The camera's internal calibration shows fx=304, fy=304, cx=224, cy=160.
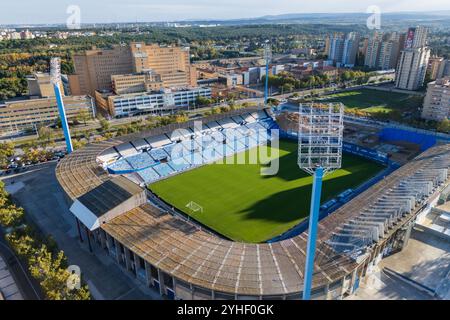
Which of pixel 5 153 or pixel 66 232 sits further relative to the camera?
pixel 5 153

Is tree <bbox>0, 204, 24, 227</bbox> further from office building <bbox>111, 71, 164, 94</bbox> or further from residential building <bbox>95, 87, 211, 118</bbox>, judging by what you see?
office building <bbox>111, 71, 164, 94</bbox>

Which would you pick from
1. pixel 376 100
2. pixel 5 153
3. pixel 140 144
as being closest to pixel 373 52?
pixel 376 100

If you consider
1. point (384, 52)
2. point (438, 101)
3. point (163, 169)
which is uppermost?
point (384, 52)

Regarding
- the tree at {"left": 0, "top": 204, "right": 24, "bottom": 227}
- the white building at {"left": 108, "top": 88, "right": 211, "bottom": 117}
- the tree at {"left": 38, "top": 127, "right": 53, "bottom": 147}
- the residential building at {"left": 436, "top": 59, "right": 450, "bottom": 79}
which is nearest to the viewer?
the tree at {"left": 0, "top": 204, "right": 24, "bottom": 227}

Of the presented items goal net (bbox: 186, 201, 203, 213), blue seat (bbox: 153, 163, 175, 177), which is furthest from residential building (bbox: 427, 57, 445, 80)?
goal net (bbox: 186, 201, 203, 213)

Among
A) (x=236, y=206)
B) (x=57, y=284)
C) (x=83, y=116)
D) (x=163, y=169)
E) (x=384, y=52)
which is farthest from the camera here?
(x=384, y=52)

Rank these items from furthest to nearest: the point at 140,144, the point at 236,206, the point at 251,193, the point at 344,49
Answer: the point at 344,49 → the point at 140,144 → the point at 251,193 → the point at 236,206

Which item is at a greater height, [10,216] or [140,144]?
[140,144]

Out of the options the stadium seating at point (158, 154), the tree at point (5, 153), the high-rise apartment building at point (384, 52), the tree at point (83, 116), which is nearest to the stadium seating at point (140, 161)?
the stadium seating at point (158, 154)

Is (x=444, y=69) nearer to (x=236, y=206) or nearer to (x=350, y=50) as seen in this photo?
(x=350, y=50)
